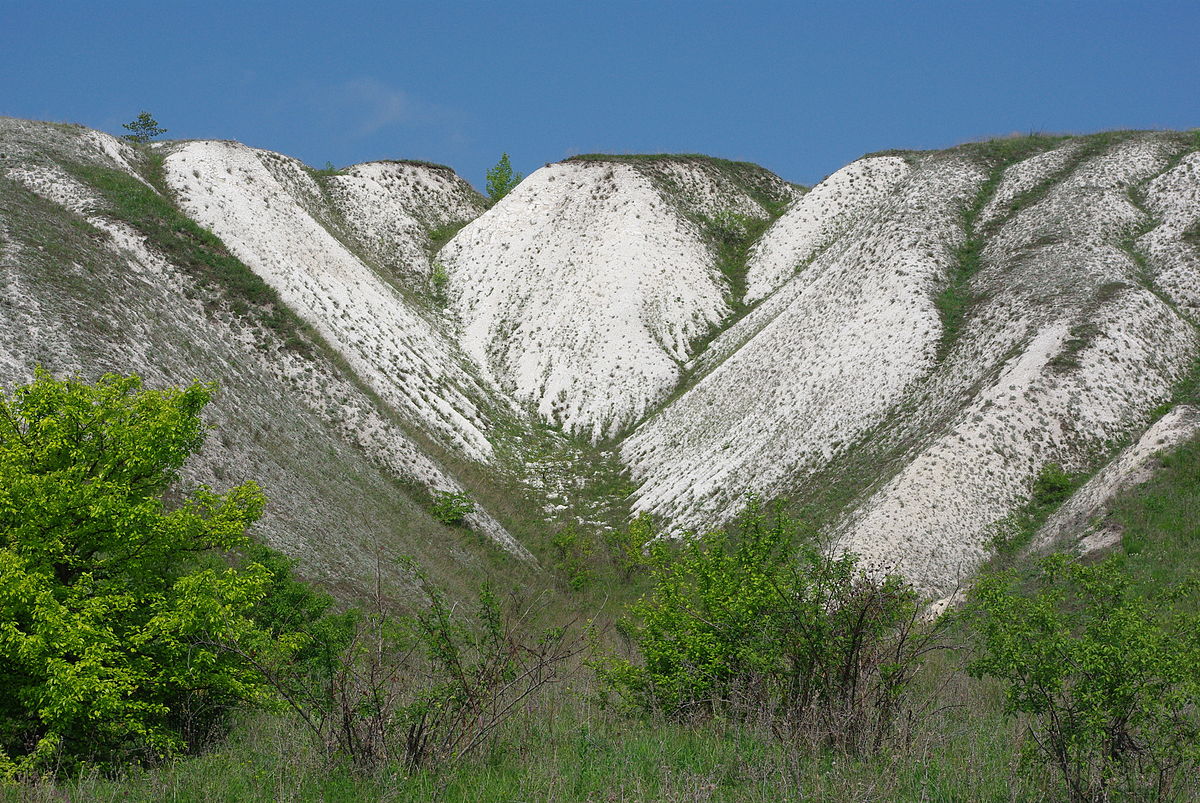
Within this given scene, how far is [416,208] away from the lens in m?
66.2

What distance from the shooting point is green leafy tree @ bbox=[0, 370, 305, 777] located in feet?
35.8

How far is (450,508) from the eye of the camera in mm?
35531

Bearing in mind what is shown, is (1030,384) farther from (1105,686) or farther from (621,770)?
(621,770)

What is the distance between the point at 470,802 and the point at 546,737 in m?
2.37

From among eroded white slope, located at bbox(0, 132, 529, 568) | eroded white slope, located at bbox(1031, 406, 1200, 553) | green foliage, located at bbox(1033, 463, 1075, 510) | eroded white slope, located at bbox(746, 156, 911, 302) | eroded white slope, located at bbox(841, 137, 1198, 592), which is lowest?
eroded white slope, located at bbox(1031, 406, 1200, 553)

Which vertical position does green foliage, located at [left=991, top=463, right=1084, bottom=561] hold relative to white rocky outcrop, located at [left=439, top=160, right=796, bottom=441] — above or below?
below

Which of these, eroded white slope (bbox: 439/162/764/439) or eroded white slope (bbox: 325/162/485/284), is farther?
eroded white slope (bbox: 325/162/485/284)

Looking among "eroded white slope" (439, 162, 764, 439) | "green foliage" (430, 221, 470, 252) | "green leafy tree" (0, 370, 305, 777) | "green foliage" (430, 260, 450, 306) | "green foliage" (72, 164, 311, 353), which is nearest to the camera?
"green leafy tree" (0, 370, 305, 777)

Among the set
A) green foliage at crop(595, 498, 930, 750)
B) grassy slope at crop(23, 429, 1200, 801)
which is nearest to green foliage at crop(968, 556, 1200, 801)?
grassy slope at crop(23, 429, 1200, 801)

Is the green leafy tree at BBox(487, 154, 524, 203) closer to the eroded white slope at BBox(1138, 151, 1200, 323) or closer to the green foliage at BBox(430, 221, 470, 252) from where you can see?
the green foliage at BBox(430, 221, 470, 252)

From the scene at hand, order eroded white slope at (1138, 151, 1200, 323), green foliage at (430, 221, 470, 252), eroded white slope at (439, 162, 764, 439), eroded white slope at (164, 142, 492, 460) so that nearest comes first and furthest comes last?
1. eroded white slope at (1138, 151, 1200, 323)
2. eroded white slope at (164, 142, 492, 460)
3. eroded white slope at (439, 162, 764, 439)
4. green foliage at (430, 221, 470, 252)

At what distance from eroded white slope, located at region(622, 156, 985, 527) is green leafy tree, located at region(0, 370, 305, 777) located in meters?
24.3

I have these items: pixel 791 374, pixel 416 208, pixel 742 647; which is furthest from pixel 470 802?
pixel 416 208

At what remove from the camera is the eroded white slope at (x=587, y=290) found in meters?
49.8
